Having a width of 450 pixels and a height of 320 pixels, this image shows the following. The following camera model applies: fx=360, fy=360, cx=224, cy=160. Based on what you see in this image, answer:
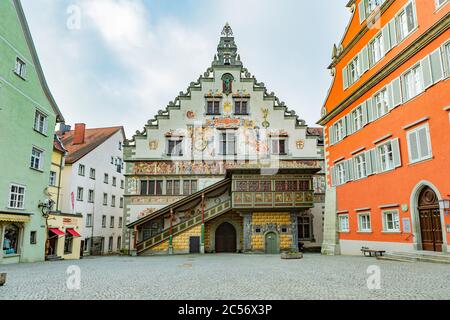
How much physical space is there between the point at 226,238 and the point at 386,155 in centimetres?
1521

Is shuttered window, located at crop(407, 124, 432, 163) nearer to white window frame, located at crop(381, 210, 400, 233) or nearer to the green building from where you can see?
white window frame, located at crop(381, 210, 400, 233)

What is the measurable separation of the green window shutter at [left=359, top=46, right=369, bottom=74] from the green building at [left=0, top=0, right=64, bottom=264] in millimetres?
19604

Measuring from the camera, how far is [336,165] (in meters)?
24.1

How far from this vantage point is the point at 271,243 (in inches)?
1058

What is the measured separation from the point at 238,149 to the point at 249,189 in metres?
5.46

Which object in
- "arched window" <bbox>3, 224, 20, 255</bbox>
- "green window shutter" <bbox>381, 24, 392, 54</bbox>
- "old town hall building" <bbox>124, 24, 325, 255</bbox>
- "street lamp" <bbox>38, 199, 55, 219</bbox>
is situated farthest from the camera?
"old town hall building" <bbox>124, 24, 325, 255</bbox>

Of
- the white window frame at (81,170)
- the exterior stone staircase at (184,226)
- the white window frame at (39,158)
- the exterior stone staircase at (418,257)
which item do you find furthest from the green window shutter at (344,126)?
the white window frame at (81,170)

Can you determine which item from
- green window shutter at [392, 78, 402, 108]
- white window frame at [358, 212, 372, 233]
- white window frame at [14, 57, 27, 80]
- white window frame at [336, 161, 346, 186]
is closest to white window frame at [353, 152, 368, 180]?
white window frame at [336, 161, 346, 186]

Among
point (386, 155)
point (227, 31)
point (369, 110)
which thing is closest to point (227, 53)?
point (227, 31)

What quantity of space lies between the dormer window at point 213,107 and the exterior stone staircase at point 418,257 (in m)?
19.2

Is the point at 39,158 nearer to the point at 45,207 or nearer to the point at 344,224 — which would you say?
the point at 45,207

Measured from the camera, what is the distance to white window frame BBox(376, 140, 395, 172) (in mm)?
17725

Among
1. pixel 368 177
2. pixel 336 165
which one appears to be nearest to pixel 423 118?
pixel 368 177
